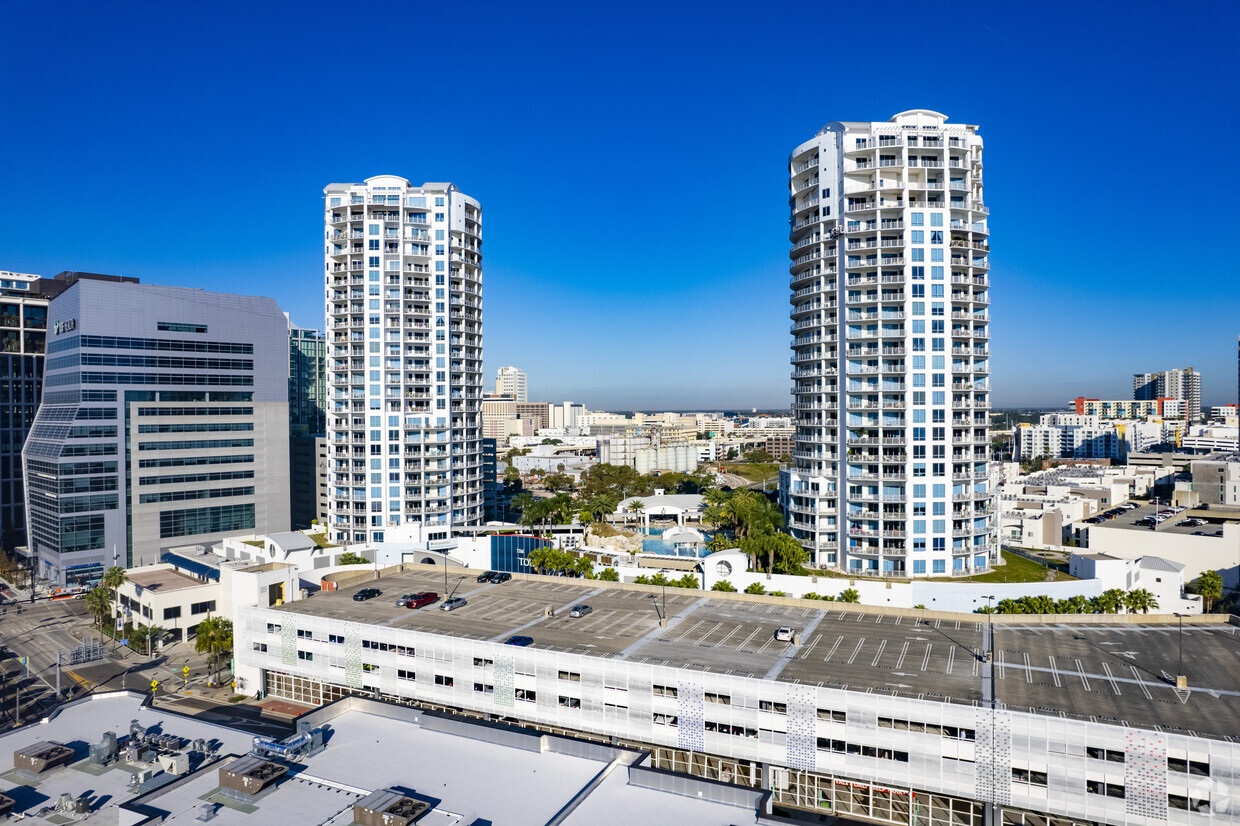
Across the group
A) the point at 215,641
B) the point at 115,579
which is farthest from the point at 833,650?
the point at 115,579

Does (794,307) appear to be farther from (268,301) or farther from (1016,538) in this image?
(268,301)

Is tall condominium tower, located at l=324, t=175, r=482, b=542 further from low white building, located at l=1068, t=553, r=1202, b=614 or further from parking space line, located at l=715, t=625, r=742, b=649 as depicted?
low white building, located at l=1068, t=553, r=1202, b=614

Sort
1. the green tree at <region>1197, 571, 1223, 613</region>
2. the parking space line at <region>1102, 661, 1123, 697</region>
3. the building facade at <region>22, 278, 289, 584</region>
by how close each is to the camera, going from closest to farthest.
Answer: the parking space line at <region>1102, 661, 1123, 697</region>, the green tree at <region>1197, 571, 1223, 613</region>, the building facade at <region>22, 278, 289, 584</region>

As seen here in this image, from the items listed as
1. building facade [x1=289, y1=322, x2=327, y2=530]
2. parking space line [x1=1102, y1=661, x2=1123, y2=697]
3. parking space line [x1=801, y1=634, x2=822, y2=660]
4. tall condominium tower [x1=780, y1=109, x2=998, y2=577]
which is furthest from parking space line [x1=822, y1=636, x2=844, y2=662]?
building facade [x1=289, y1=322, x2=327, y2=530]

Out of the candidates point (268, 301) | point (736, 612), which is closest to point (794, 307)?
point (736, 612)

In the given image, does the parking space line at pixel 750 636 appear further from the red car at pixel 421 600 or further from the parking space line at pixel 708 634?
the red car at pixel 421 600

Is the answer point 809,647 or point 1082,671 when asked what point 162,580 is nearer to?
point 809,647

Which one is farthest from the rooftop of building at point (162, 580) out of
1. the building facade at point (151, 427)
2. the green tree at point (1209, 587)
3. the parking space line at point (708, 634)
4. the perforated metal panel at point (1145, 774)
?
the green tree at point (1209, 587)
